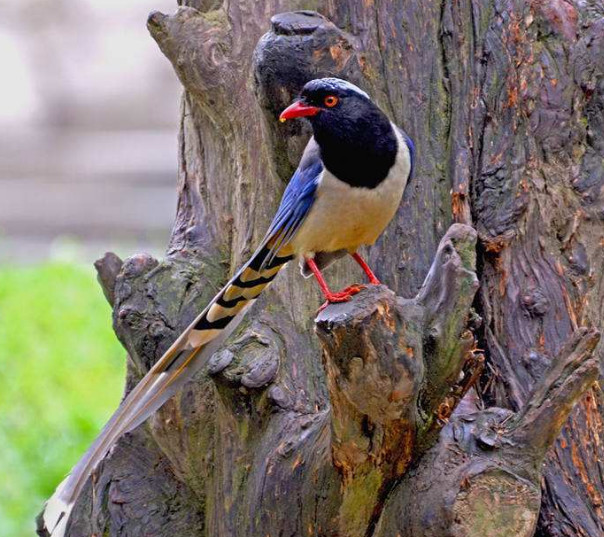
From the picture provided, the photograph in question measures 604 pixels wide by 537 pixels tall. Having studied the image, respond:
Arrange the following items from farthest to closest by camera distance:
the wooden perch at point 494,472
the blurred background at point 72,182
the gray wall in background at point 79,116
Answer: the gray wall in background at point 79,116
the blurred background at point 72,182
the wooden perch at point 494,472

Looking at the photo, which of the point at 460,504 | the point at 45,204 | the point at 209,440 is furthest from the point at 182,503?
the point at 45,204

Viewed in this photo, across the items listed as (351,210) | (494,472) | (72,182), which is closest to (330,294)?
(351,210)

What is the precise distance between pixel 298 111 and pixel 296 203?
0.33 meters

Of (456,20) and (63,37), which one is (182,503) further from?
(63,37)

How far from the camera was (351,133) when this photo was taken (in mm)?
4039

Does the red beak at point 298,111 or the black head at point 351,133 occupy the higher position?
the red beak at point 298,111

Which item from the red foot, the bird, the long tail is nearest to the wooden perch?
the red foot

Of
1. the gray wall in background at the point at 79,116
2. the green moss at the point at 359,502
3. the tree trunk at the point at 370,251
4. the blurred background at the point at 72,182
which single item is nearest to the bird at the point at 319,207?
the tree trunk at the point at 370,251

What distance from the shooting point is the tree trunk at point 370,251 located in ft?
13.0

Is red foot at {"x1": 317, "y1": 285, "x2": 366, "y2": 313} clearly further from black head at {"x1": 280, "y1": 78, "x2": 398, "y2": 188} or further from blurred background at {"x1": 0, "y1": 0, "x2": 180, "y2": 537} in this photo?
blurred background at {"x1": 0, "y1": 0, "x2": 180, "y2": 537}

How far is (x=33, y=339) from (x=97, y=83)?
7082mm

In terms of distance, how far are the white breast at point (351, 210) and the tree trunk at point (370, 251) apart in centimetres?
27

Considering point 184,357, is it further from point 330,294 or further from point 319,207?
point 319,207

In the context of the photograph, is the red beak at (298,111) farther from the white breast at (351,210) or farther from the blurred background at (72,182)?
the blurred background at (72,182)
